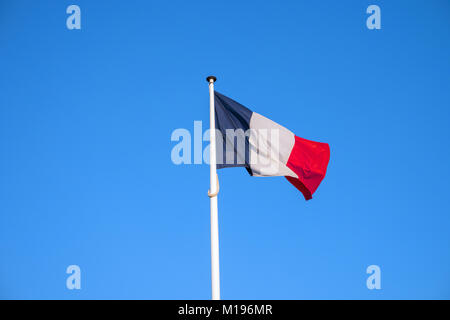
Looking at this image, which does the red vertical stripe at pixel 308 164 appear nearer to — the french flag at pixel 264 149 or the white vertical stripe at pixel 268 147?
the french flag at pixel 264 149

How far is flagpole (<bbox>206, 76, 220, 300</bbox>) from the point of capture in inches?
486

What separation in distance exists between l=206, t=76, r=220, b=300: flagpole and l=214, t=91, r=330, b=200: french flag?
1.88ft

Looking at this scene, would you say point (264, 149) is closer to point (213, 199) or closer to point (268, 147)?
point (268, 147)

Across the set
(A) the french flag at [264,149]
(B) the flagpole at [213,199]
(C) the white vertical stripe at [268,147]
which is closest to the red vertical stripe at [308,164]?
(A) the french flag at [264,149]

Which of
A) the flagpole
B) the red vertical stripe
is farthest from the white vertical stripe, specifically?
the flagpole

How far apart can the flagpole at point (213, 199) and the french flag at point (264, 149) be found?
572 millimetres

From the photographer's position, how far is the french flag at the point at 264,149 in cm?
1482

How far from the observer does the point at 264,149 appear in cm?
1546

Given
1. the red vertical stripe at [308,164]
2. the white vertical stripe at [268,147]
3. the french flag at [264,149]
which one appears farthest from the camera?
the red vertical stripe at [308,164]

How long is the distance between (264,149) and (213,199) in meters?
3.13

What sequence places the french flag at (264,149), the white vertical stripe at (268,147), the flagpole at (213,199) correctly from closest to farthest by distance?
the flagpole at (213,199) < the french flag at (264,149) < the white vertical stripe at (268,147)

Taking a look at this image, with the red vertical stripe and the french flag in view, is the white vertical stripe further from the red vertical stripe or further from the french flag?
the red vertical stripe
